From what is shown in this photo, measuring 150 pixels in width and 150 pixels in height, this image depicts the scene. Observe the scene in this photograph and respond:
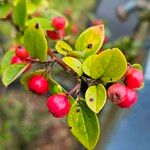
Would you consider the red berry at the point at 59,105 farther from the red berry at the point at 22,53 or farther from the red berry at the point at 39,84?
the red berry at the point at 22,53

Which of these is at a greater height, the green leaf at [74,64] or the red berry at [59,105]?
the green leaf at [74,64]

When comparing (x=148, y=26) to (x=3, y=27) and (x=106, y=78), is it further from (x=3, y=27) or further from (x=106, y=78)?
(x=106, y=78)

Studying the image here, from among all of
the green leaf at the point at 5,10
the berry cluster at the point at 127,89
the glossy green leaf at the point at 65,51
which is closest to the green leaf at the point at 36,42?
the glossy green leaf at the point at 65,51

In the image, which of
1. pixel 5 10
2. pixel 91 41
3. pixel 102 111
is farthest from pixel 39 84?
pixel 102 111

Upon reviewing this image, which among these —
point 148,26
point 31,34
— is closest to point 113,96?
point 31,34

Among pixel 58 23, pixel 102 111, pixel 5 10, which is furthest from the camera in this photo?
pixel 102 111

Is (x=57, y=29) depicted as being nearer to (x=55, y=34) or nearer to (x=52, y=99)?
(x=55, y=34)

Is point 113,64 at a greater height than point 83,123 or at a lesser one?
greater
